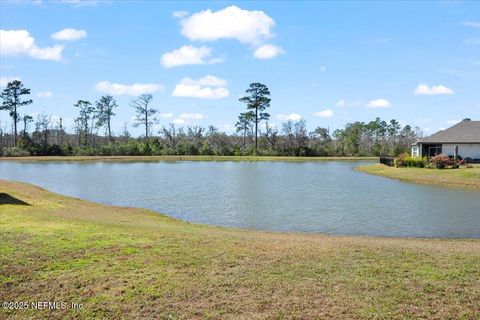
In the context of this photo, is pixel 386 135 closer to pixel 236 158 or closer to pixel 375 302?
pixel 236 158

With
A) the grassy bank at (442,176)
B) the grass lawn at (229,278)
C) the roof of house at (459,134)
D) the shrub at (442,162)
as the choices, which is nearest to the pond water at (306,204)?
the grassy bank at (442,176)

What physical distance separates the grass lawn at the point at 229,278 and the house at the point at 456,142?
130ft

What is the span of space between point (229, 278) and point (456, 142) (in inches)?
1784

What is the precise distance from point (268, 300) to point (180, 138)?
93017 millimetres

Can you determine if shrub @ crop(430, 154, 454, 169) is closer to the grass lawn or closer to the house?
the house

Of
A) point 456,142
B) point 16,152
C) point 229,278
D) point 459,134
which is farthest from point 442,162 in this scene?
point 16,152

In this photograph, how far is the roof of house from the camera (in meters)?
46.1

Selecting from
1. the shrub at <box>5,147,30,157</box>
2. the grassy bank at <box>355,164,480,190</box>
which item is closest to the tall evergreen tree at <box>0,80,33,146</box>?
the shrub at <box>5,147,30,157</box>

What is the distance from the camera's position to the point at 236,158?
2923 inches

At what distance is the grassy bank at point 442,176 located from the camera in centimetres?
3064

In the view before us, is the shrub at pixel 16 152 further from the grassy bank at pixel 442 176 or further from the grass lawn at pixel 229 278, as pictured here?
the grass lawn at pixel 229 278

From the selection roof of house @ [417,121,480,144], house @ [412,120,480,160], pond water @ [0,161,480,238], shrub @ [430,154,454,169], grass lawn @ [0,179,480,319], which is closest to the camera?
grass lawn @ [0,179,480,319]

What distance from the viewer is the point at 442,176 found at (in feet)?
110

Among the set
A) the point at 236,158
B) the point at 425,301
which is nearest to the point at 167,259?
the point at 425,301
